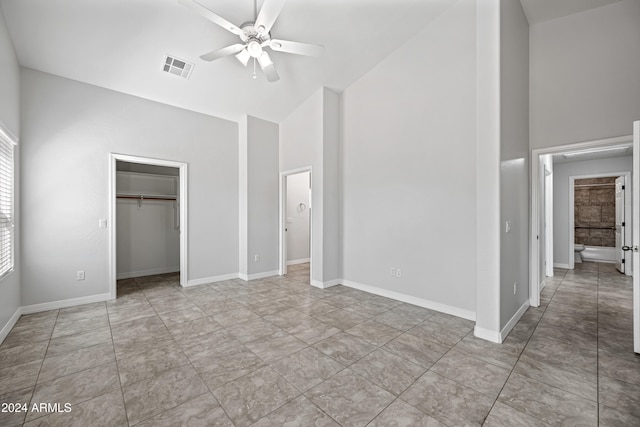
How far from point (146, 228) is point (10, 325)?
2834mm

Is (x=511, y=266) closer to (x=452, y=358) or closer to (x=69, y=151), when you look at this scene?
A: (x=452, y=358)

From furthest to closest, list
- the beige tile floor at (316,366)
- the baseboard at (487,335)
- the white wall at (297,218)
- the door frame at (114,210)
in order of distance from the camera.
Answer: the white wall at (297,218) → the door frame at (114,210) → the baseboard at (487,335) → the beige tile floor at (316,366)

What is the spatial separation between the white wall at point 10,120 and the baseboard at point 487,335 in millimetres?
4745

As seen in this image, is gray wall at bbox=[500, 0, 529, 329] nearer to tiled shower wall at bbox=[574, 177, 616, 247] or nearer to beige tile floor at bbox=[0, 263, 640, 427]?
beige tile floor at bbox=[0, 263, 640, 427]

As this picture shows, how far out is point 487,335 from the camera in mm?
2740

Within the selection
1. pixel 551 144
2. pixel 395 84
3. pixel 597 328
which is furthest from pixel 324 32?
pixel 597 328

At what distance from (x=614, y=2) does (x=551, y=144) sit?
154cm

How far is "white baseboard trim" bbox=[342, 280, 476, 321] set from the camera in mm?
3295

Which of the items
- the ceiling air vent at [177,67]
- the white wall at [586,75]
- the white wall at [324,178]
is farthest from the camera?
the white wall at [324,178]

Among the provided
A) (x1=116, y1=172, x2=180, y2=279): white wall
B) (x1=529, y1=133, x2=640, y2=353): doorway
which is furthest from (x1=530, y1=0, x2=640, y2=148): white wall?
(x1=116, y1=172, x2=180, y2=279): white wall

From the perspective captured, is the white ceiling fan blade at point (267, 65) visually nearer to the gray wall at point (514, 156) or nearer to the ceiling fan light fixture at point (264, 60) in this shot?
the ceiling fan light fixture at point (264, 60)

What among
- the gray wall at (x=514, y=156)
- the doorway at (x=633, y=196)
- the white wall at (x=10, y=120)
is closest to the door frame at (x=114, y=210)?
the white wall at (x=10, y=120)

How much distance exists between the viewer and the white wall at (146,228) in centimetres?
536

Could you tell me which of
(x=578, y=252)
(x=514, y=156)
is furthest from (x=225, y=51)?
(x=578, y=252)
